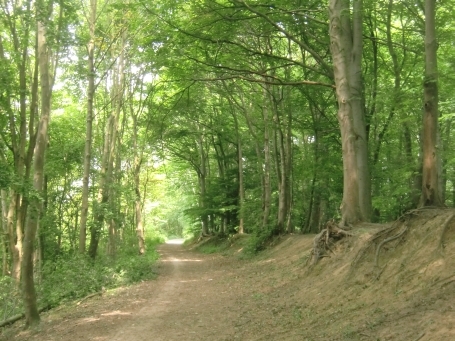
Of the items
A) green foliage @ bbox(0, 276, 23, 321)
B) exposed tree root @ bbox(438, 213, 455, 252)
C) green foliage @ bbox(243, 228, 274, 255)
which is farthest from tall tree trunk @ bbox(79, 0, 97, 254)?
exposed tree root @ bbox(438, 213, 455, 252)

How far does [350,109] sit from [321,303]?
515 cm

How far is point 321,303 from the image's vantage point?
7.93 metres

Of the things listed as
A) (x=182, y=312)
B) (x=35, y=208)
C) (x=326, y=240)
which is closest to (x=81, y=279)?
(x=35, y=208)

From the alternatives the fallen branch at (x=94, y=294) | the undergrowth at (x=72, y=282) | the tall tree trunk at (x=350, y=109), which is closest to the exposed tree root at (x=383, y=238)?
the tall tree trunk at (x=350, y=109)

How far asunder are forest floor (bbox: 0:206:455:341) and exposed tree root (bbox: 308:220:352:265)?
→ 234 millimetres

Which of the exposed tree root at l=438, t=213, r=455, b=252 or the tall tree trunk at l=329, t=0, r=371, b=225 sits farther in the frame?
the tall tree trunk at l=329, t=0, r=371, b=225

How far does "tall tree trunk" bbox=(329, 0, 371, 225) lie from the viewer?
34.5 ft

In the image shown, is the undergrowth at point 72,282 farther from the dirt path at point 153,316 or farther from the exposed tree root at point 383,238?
the exposed tree root at point 383,238

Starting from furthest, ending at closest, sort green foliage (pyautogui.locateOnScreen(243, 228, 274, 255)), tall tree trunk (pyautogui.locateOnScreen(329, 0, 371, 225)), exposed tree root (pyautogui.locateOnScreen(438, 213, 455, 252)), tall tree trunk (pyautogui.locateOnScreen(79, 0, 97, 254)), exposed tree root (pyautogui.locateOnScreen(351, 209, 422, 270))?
1. green foliage (pyautogui.locateOnScreen(243, 228, 274, 255))
2. tall tree trunk (pyautogui.locateOnScreen(79, 0, 97, 254))
3. tall tree trunk (pyautogui.locateOnScreen(329, 0, 371, 225))
4. exposed tree root (pyautogui.locateOnScreen(351, 209, 422, 270))
5. exposed tree root (pyautogui.locateOnScreen(438, 213, 455, 252))

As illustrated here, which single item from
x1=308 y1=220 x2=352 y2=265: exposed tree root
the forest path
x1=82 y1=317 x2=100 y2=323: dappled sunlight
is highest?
x1=308 y1=220 x2=352 y2=265: exposed tree root

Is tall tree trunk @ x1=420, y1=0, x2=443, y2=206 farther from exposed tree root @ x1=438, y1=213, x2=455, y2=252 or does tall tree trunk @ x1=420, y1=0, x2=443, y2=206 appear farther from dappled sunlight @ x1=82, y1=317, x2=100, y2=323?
dappled sunlight @ x1=82, y1=317, x2=100, y2=323

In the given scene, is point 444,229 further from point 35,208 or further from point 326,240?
point 35,208

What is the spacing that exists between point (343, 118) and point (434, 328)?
275 inches

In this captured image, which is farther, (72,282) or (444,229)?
(72,282)
